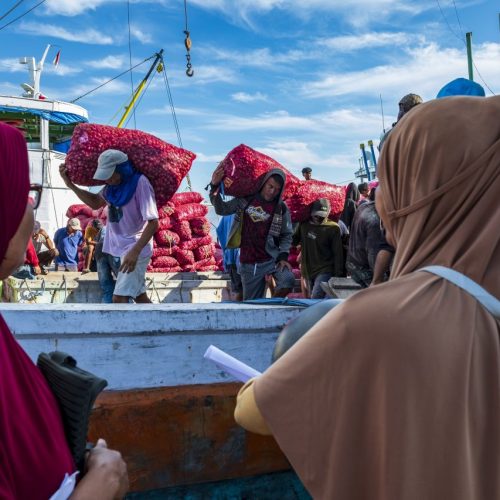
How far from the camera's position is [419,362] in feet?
3.28

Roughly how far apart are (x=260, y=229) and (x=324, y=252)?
105cm

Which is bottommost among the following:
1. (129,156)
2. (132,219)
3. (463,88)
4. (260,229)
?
(260,229)

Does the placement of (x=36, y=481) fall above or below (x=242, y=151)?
below

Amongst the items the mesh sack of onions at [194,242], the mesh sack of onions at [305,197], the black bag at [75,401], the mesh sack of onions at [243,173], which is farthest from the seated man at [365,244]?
the mesh sack of onions at [194,242]

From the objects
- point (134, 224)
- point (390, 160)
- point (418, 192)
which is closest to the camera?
point (418, 192)

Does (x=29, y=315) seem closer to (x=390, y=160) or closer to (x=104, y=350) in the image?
(x=104, y=350)

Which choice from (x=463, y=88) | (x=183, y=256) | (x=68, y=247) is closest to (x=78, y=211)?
(x=68, y=247)

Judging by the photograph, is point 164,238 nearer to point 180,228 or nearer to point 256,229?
point 180,228

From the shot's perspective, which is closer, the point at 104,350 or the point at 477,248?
the point at 477,248

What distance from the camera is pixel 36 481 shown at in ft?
3.37

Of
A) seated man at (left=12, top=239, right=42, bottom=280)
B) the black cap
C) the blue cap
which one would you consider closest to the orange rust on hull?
the blue cap

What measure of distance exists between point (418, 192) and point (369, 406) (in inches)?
17.5

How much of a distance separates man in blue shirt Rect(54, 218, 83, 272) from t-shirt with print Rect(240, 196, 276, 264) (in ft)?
21.3

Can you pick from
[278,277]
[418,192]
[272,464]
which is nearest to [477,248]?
[418,192]
